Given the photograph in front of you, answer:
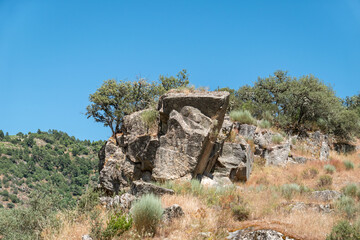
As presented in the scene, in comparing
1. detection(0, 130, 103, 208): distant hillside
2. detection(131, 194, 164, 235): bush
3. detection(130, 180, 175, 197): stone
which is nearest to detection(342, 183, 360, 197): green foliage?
detection(130, 180, 175, 197): stone

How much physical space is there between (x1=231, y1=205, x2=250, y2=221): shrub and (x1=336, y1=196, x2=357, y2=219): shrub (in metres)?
3.13

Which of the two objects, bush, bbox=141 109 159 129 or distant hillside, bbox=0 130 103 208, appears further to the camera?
distant hillside, bbox=0 130 103 208

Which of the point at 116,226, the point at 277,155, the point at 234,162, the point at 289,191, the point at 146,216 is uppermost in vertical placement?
the point at 277,155

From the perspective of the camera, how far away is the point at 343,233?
8.78m

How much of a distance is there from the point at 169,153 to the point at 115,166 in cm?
356

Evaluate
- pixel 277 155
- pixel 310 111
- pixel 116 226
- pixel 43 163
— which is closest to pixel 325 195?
pixel 277 155

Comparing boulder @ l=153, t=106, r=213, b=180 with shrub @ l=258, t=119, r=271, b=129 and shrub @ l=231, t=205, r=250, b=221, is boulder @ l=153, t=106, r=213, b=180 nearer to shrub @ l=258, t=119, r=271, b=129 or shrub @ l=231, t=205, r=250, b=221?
shrub @ l=231, t=205, r=250, b=221

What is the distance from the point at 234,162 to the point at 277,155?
502cm

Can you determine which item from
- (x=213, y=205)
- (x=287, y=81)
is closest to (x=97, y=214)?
(x=213, y=205)

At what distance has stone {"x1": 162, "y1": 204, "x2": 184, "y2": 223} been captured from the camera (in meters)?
10.5

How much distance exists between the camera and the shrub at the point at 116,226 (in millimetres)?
9570

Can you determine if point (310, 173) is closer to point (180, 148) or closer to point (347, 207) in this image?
point (347, 207)

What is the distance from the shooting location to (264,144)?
22.7 m

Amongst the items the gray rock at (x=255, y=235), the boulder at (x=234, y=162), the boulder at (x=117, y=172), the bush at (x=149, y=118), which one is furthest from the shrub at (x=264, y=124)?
the gray rock at (x=255, y=235)
